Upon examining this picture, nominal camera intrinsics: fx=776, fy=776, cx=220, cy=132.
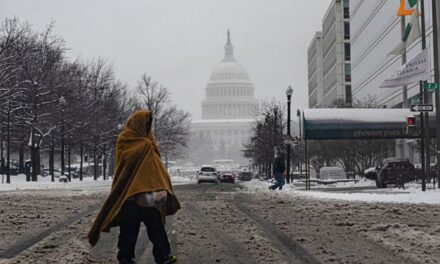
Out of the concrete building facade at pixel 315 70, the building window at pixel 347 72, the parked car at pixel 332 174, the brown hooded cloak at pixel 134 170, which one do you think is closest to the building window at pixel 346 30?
the building window at pixel 347 72

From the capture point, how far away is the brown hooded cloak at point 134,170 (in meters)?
7.67

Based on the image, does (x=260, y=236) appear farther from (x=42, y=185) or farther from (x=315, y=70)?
(x=315, y=70)

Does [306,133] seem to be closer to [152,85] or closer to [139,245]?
[139,245]

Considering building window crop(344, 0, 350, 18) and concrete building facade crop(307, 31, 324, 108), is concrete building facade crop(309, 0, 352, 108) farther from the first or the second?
concrete building facade crop(307, 31, 324, 108)

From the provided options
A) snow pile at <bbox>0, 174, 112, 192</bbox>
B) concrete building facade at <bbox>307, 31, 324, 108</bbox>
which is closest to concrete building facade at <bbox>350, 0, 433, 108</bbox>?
snow pile at <bbox>0, 174, 112, 192</bbox>

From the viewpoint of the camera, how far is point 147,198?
764 cm

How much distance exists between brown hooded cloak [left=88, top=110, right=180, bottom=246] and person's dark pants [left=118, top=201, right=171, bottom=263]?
0.10 metres

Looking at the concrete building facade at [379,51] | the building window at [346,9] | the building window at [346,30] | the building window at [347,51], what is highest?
the building window at [346,9]

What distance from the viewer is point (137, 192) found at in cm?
759

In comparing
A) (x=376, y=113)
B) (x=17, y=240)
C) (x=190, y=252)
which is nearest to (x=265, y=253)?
(x=190, y=252)

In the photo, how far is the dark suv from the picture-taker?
2905cm

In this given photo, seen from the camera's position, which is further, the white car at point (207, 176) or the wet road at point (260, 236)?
the white car at point (207, 176)

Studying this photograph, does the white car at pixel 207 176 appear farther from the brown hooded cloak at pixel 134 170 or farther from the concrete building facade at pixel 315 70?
the concrete building facade at pixel 315 70

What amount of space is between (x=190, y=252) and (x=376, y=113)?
79.0ft
